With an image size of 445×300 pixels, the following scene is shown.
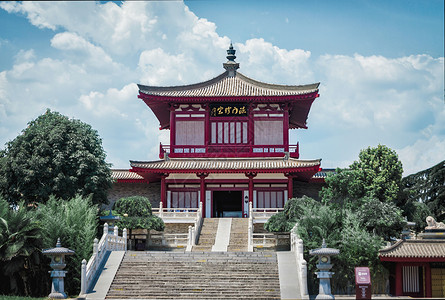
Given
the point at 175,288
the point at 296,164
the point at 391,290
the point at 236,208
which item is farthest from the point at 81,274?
the point at 236,208

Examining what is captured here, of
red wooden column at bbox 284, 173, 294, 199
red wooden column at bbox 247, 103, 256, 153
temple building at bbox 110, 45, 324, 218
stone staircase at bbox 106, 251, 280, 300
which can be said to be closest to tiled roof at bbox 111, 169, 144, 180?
temple building at bbox 110, 45, 324, 218

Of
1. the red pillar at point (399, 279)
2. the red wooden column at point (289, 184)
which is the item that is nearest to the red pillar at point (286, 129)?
the red wooden column at point (289, 184)

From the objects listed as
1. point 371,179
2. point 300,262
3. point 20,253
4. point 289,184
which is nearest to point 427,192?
point 371,179

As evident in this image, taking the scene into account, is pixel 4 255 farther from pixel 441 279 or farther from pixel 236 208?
pixel 236 208

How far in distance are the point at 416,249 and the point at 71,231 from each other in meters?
13.2

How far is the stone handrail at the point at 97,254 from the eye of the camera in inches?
831

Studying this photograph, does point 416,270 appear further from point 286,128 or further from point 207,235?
point 286,128

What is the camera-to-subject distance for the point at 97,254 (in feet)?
74.8

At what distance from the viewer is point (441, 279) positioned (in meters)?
22.1

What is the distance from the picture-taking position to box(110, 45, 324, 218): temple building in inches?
1387

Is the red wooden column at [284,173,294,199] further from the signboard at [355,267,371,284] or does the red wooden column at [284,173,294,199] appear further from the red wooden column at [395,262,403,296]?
the signboard at [355,267,371,284]

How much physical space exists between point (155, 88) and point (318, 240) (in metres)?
17.8

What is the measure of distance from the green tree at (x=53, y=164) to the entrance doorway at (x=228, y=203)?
9.93 m

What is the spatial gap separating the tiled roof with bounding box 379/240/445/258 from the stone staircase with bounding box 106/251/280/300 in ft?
14.3
